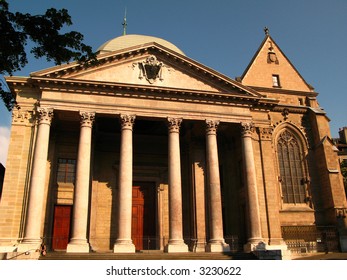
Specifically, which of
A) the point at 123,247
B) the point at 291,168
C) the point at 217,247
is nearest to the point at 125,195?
the point at 123,247

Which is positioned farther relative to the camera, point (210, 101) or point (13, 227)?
point (210, 101)

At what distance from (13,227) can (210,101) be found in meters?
15.2

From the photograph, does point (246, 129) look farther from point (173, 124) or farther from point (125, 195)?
point (125, 195)

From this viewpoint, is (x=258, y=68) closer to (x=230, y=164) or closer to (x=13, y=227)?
(x=230, y=164)

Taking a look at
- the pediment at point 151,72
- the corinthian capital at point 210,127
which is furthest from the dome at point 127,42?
the corinthian capital at point 210,127

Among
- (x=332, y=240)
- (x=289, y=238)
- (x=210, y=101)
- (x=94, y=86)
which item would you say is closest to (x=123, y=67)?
(x=94, y=86)

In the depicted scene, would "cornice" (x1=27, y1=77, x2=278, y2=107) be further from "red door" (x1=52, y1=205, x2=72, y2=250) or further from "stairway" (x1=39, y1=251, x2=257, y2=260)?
"stairway" (x1=39, y1=251, x2=257, y2=260)

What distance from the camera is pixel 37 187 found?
2075cm

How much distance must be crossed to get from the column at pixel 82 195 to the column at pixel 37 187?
1956mm

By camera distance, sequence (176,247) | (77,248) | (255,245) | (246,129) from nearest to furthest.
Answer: (77,248) → (176,247) → (255,245) → (246,129)

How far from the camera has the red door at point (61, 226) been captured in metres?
24.3

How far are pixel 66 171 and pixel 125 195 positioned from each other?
6654 millimetres

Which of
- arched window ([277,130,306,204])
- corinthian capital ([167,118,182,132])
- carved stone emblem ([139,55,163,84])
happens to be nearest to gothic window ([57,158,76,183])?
corinthian capital ([167,118,182,132])

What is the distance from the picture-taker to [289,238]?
2600 centimetres
